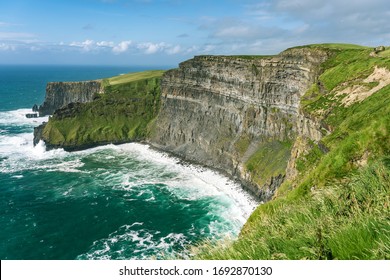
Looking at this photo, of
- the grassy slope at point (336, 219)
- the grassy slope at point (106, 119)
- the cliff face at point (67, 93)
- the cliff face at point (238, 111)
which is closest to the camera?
the grassy slope at point (336, 219)

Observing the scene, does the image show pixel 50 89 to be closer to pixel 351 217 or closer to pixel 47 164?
pixel 47 164

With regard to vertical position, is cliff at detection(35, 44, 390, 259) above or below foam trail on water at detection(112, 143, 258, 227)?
above

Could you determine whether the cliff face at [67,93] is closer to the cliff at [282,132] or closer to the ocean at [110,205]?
the cliff at [282,132]

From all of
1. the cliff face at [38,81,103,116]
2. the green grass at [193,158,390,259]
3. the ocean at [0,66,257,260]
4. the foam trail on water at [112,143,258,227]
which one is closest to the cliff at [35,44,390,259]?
the green grass at [193,158,390,259]

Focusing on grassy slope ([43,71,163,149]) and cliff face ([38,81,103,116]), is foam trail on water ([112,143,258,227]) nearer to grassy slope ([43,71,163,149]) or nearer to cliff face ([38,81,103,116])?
grassy slope ([43,71,163,149])

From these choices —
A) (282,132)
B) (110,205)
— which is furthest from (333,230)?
(282,132)

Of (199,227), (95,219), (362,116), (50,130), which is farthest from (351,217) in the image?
(50,130)

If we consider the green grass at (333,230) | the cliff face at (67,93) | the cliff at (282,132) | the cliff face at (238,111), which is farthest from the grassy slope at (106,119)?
the green grass at (333,230)
